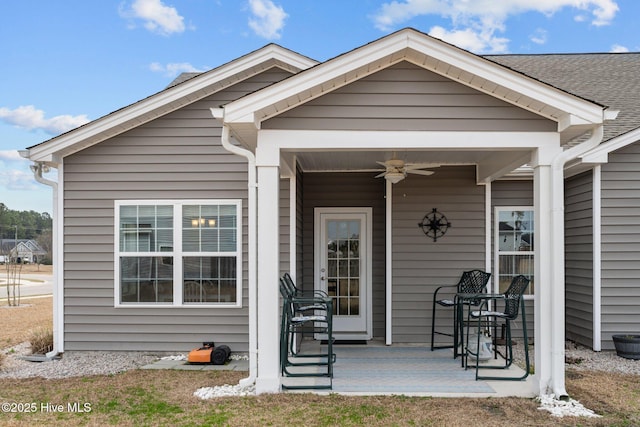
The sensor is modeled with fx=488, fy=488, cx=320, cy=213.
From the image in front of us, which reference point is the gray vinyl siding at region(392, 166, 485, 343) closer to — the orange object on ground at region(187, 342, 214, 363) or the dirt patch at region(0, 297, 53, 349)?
the orange object on ground at region(187, 342, 214, 363)

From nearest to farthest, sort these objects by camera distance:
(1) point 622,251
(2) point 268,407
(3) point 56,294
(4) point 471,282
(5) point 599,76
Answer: (2) point 268,407, (3) point 56,294, (1) point 622,251, (4) point 471,282, (5) point 599,76

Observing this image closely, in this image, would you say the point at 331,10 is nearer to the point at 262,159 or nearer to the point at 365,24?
the point at 365,24

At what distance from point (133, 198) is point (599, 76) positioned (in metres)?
8.21

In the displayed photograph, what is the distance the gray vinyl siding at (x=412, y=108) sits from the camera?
434 centimetres

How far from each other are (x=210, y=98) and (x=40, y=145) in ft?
7.00

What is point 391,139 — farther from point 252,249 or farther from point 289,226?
point 289,226

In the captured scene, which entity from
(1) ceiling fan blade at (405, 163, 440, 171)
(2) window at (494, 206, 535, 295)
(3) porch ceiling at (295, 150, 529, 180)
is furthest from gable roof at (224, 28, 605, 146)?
(2) window at (494, 206, 535, 295)

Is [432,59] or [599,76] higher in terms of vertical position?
[599,76]

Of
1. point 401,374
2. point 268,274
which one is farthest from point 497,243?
point 268,274

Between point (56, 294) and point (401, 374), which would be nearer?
point (401, 374)

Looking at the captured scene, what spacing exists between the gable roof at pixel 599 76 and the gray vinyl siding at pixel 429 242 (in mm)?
2009

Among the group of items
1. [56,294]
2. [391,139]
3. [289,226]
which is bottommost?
[56,294]

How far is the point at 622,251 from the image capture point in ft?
20.9

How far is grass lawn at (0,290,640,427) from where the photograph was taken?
3.76 meters
